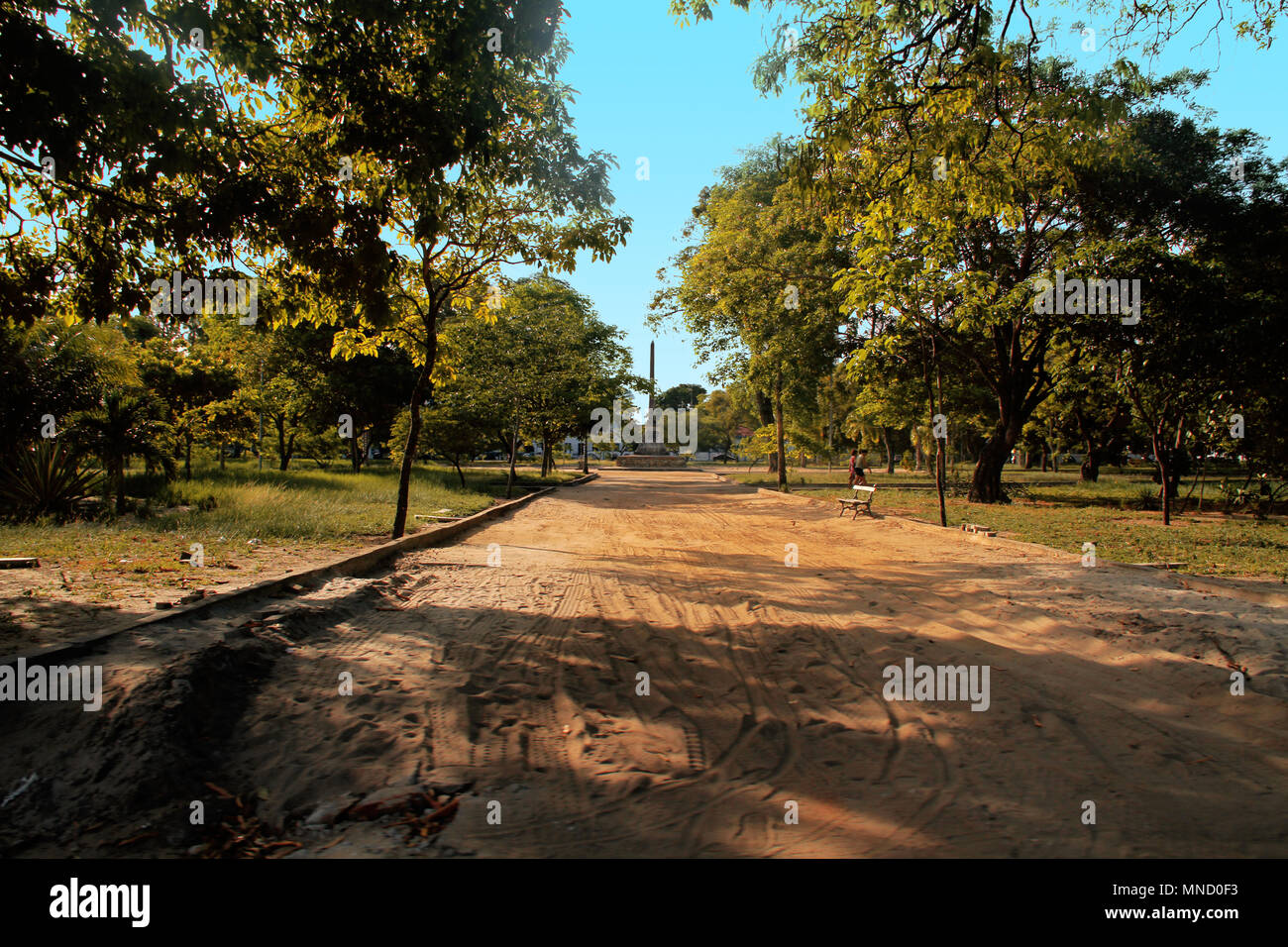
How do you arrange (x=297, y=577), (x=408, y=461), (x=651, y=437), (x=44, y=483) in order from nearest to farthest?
(x=297, y=577) → (x=44, y=483) → (x=408, y=461) → (x=651, y=437)

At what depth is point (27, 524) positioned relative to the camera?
9.98 meters

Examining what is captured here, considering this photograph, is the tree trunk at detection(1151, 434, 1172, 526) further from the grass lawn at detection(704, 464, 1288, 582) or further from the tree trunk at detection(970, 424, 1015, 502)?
the tree trunk at detection(970, 424, 1015, 502)

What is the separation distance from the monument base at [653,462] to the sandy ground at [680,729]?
159ft

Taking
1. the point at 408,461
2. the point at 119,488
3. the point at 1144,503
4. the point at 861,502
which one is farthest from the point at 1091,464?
the point at 119,488

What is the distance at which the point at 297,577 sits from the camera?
23.5ft

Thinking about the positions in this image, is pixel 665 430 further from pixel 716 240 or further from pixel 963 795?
pixel 963 795

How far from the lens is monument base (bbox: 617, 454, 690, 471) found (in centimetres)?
5600

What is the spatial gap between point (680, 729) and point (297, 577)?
493 cm

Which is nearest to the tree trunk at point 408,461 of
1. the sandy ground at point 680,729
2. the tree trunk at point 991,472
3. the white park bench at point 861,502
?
the sandy ground at point 680,729

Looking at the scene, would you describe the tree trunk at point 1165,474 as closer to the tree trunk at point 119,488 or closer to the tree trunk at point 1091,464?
the tree trunk at point 119,488

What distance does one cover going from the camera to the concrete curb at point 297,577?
4277mm

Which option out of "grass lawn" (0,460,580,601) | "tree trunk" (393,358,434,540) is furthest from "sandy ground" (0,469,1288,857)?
"tree trunk" (393,358,434,540)

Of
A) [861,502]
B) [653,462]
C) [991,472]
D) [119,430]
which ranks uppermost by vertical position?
[119,430]

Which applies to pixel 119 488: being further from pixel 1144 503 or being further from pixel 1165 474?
pixel 1144 503
